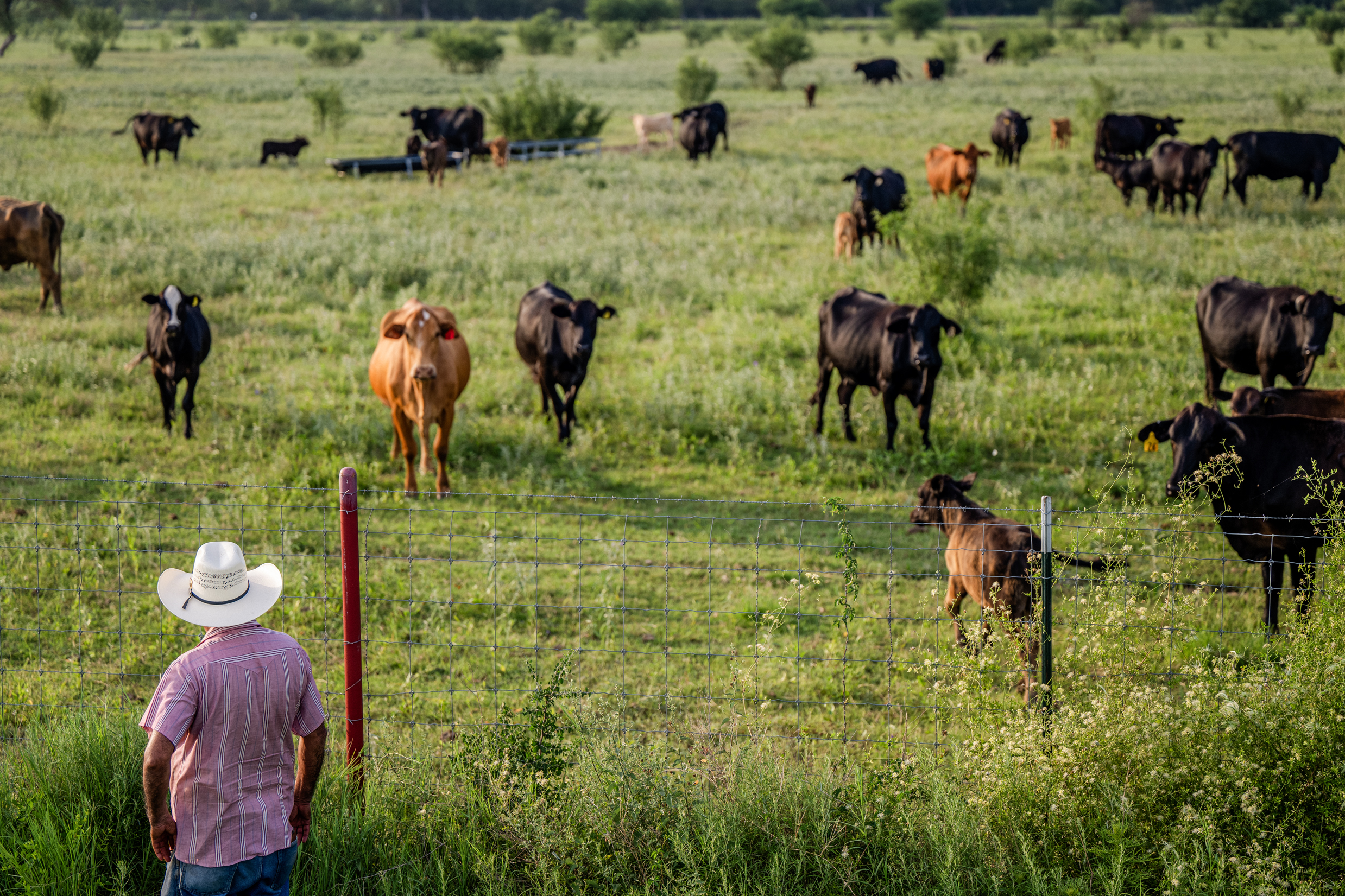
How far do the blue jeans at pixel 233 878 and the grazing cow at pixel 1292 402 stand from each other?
790 centimetres

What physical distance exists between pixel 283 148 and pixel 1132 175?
2222 cm

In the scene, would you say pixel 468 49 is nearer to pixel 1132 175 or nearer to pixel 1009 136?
pixel 1009 136

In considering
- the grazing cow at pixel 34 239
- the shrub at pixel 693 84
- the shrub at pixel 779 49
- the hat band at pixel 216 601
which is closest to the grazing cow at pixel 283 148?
the grazing cow at pixel 34 239

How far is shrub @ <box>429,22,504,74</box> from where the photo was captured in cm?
6378

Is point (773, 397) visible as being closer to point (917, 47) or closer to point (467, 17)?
point (917, 47)

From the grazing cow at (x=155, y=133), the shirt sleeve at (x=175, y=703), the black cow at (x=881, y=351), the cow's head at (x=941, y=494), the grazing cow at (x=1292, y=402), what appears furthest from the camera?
the grazing cow at (x=155, y=133)

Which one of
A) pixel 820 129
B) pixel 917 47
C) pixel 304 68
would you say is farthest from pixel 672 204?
pixel 917 47

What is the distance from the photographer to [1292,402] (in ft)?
30.3

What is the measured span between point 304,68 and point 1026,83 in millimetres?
41479

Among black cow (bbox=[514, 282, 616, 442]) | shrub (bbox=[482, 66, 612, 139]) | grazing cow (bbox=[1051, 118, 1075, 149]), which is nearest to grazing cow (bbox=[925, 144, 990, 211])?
grazing cow (bbox=[1051, 118, 1075, 149])

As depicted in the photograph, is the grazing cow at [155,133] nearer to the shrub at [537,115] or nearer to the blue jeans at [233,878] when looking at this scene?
the shrub at [537,115]

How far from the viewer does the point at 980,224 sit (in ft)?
49.1

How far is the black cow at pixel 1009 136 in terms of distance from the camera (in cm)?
2842

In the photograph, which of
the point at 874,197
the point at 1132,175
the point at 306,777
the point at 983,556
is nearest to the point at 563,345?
the point at 983,556
